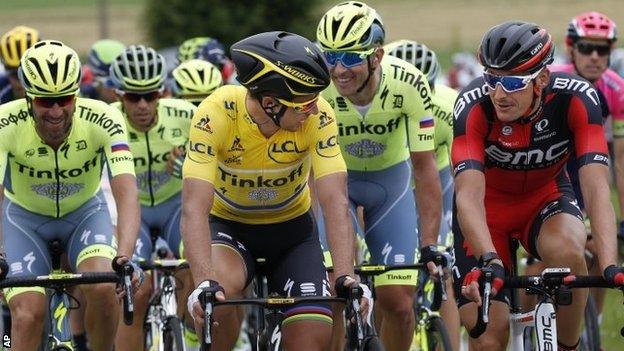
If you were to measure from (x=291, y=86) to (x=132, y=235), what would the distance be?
5.72 ft

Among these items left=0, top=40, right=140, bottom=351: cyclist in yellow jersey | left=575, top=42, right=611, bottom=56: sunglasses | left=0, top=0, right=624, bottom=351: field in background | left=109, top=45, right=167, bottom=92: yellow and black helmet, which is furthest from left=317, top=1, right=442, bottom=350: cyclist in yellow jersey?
left=0, top=0, right=624, bottom=351: field in background

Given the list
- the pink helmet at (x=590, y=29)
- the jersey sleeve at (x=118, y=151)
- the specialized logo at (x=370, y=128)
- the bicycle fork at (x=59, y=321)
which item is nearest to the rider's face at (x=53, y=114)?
the jersey sleeve at (x=118, y=151)

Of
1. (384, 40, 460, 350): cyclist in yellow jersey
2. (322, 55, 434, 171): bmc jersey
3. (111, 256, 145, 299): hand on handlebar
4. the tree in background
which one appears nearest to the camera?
(111, 256, 145, 299): hand on handlebar

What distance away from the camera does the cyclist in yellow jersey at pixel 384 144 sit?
9461 mm

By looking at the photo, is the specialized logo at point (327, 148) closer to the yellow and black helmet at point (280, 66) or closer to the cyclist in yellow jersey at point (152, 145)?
the yellow and black helmet at point (280, 66)

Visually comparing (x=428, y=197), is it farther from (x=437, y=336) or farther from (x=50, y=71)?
(x=50, y=71)

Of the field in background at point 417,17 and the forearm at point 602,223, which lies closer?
the forearm at point 602,223

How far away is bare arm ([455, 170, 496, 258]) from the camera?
772cm

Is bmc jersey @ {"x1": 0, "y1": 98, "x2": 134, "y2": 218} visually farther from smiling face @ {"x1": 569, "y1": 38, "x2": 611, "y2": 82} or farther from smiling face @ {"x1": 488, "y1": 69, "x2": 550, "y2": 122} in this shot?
smiling face @ {"x1": 569, "y1": 38, "x2": 611, "y2": 82}

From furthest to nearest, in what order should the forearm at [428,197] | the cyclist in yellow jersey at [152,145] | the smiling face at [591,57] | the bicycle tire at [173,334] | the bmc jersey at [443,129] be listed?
the bmc jersey at [443,129]
the smiling face at [591,57]
the cyclist in yellow jersey at [152,145]
the bicycle tire at [173,334]
the forearm at [428,197]

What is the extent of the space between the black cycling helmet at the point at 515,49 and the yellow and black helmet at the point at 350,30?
4.92ft

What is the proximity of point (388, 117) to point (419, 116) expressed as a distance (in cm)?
22

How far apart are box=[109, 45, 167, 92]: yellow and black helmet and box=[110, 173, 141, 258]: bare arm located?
2.49 m

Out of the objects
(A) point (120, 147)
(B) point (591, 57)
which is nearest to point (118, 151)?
(A) point (120, 147)
